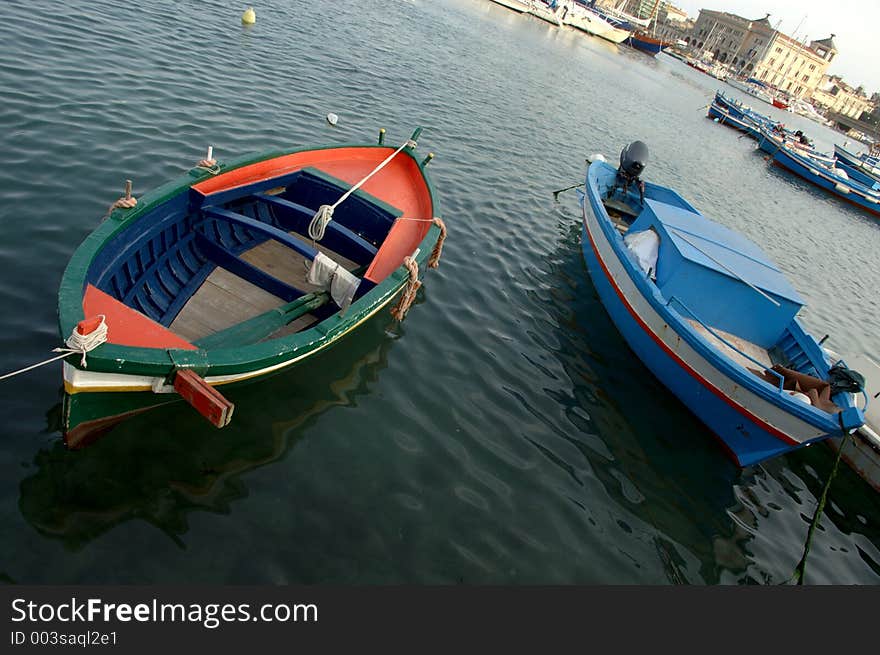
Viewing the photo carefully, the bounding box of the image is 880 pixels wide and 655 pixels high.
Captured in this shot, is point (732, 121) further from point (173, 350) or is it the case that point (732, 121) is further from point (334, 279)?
point (173, 350)

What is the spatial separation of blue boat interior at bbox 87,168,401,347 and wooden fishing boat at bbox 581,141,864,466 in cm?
584

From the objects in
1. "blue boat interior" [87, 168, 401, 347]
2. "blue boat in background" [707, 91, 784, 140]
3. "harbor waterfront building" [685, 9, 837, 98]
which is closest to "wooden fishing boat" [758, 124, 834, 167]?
"blue boat in background" [707, 91, 784, 140]

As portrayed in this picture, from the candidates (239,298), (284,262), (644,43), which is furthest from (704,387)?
(644,43)

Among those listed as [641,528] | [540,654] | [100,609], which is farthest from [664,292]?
[100,609]

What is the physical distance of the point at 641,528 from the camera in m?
7.73

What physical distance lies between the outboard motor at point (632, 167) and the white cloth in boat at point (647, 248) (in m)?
4.15

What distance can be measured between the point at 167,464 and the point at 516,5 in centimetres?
9672

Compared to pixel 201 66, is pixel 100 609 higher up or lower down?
lower down

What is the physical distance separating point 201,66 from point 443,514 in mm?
18711

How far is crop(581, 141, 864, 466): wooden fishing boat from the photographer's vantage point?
888cm

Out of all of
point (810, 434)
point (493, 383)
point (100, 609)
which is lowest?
point (100, 609)

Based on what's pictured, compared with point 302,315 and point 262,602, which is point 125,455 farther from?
point 302,315

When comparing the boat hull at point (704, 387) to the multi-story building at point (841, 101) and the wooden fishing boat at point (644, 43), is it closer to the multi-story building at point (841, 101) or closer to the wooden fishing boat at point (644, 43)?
the wooden fishing boat at point (644, 43)

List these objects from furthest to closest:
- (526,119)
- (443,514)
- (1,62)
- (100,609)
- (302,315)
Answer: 1. (526,119)
2. (1,62)
3. (302,315)
4. (443,514)
5. (100,609)
